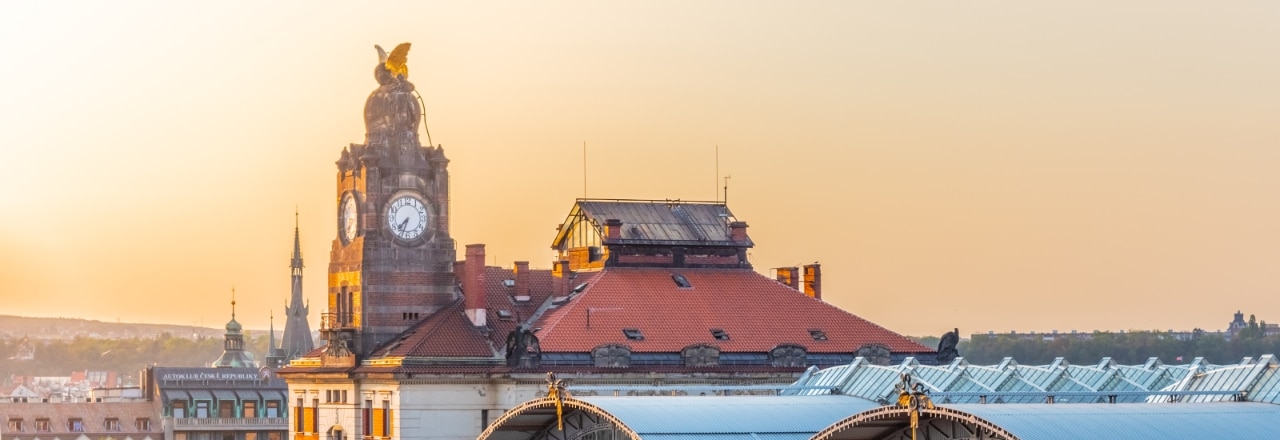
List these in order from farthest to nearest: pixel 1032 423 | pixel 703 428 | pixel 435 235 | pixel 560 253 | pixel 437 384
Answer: pixel 560 253 < pixel 435 235 < pixel 437 384 < pixel 703 428 < pixel 1032 423

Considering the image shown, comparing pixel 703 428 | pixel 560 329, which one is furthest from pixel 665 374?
pixel 703 428

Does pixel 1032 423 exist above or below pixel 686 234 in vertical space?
below

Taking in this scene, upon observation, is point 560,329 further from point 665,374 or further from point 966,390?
point 966,390

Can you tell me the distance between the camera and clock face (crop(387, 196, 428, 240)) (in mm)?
144000

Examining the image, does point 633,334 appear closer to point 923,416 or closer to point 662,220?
point 662,220

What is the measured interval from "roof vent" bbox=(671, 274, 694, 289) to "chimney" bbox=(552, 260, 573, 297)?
627 centimetres

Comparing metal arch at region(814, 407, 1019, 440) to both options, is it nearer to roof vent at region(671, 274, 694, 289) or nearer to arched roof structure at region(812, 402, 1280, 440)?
arched roof structure at region(812, 402, 1280, 440)

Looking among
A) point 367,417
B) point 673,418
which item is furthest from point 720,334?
point 673,418

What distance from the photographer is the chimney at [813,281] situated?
159 m

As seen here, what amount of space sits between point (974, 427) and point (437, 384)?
5993 centimetres

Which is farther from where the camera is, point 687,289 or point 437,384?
point 687,289

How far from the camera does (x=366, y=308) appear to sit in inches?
5591

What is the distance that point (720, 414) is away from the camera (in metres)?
100

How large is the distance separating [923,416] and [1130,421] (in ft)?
22.9
